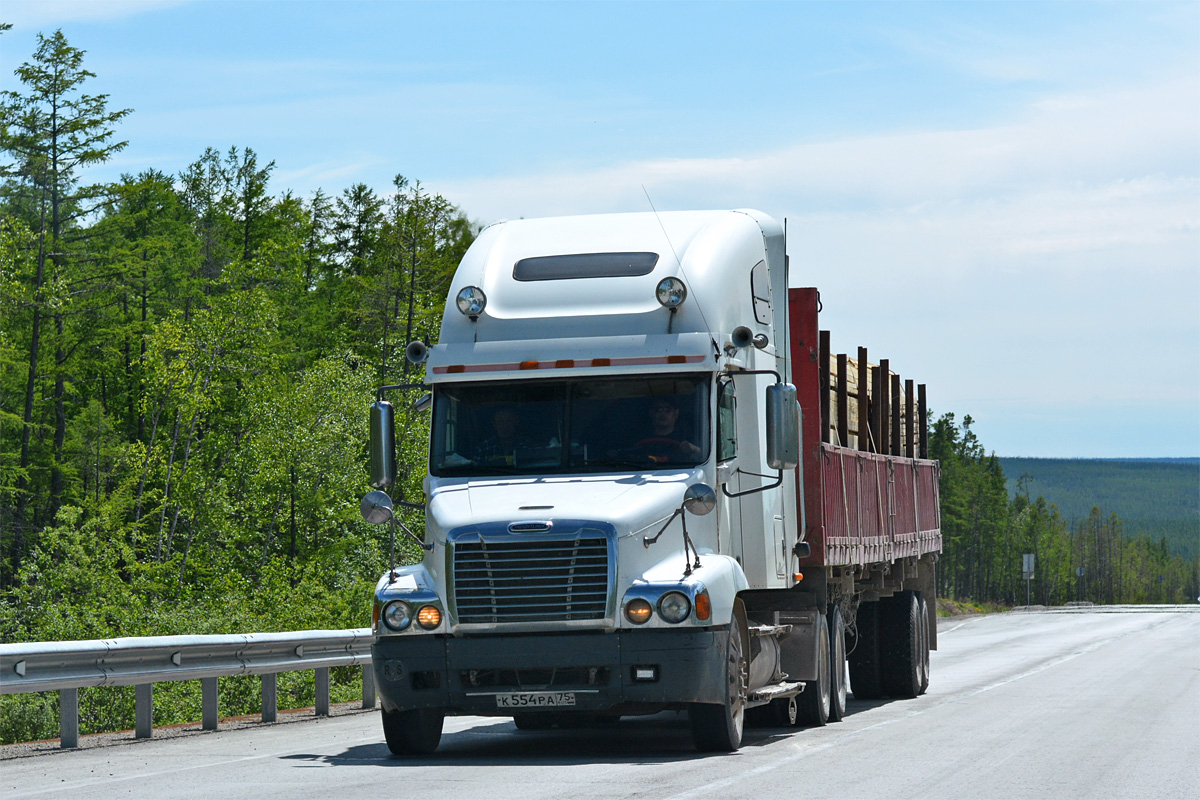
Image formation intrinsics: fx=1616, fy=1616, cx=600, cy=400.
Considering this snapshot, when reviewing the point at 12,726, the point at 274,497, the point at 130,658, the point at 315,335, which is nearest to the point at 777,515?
the point at 130,658

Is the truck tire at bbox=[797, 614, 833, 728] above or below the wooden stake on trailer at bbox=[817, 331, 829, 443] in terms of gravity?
below

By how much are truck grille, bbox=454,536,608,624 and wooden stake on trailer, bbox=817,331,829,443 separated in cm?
488

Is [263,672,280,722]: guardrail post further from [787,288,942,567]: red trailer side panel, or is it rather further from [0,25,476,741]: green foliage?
[0,25,476,741]: green foliage

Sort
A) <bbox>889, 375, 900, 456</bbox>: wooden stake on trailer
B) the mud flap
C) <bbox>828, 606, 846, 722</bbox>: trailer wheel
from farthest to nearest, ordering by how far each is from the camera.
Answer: <bbox>889, 375, 900, 456</bbox>: wooden stake on trailer, <bbox>828, 606, 846, 722</bbox>: trailer wheel, the mud flap

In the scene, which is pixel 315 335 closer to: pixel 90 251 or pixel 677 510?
pixel 90 251

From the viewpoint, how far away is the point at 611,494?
37.8ft

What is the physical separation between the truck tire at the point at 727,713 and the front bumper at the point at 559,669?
0.76ft

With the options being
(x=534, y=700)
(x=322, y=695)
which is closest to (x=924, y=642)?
(x=322, y=695)

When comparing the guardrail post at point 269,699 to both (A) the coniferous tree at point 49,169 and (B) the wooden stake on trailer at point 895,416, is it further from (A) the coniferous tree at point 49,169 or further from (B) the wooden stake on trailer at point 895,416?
(A) the coniferous tree at point 49,169

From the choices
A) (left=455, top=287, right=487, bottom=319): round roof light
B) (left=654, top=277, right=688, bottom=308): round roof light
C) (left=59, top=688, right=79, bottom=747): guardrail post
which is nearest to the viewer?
(left=654, top=277, right=688, bottom=308): round roof light

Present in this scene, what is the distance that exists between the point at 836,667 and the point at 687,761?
15.2ft

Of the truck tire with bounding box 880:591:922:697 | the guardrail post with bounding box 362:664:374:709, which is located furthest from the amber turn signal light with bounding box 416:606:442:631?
the truck tire with bounding box 880:591:922:697

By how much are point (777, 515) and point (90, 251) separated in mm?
42659

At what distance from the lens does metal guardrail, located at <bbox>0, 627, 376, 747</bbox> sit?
12.1 meters
